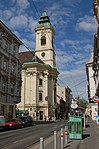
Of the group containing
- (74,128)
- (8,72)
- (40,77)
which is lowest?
(74,128)

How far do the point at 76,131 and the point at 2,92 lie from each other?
28.2 meters

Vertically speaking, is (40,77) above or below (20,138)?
above

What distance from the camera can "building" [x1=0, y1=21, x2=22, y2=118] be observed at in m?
44.5

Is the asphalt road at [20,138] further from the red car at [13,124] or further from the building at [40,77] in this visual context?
the building at [40,77]

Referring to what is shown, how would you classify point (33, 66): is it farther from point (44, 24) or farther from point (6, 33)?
point (6, 33)

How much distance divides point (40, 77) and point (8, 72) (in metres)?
41.7

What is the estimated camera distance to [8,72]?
47062 mm

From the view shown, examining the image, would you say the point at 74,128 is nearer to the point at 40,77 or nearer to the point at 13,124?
the point at 13,124

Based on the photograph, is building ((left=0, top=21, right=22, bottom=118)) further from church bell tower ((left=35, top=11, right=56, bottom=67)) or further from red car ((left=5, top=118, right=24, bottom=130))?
church bell tower ((left=35, top=11, right=56, bottom=67))

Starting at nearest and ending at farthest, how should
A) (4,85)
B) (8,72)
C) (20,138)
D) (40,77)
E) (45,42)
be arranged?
(20,138) → (4,85) → (8,72) → (40,77) → (45,42)

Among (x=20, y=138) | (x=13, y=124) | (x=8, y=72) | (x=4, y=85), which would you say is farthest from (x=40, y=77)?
(x=20, y=138)

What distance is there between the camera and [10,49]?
48.6 m

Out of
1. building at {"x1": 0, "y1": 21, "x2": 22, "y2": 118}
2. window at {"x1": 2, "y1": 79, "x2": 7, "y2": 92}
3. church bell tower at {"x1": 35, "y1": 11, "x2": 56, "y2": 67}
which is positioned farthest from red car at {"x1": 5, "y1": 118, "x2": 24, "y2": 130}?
church bell tower at {"x1": 35, "y1": 11, "x2": 56, "y2": 67}

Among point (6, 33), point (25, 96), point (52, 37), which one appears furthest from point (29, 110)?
point (6, 33)
